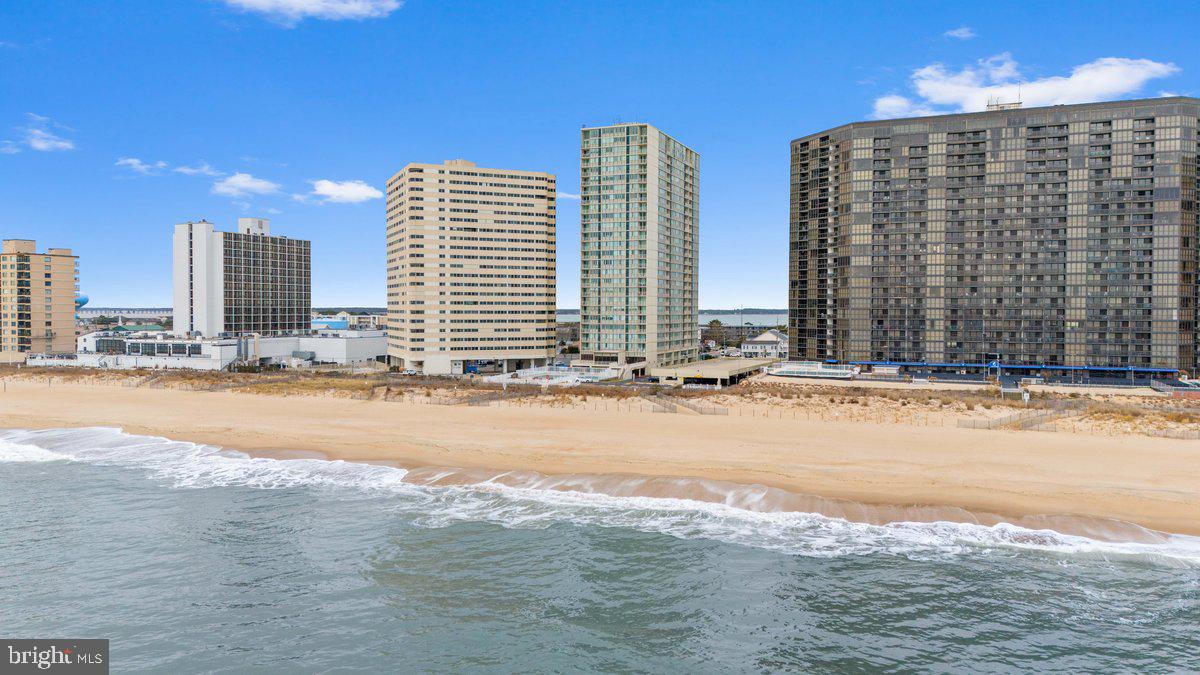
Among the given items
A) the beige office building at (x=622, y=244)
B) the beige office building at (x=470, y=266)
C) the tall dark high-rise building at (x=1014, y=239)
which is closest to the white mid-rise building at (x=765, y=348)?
the tall dark high-rise building at (x=1014, y=239)

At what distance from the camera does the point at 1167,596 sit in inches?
925

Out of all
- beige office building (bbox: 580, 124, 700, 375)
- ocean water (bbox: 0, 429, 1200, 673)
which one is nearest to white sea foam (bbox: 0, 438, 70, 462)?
ocean water (bbox: 0, 429, 1200, 673)

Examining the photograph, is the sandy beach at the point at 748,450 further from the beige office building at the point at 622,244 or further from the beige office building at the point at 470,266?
the beige office building at the point at 622,244

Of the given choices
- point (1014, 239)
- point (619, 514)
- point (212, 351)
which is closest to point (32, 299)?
point (212, 351)

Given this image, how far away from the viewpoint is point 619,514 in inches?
1294

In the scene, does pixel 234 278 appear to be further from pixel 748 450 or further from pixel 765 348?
pixel 748 450

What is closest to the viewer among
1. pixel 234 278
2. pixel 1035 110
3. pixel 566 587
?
pixel 566 587

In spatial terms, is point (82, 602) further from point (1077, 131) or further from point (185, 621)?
point (1077, 131)

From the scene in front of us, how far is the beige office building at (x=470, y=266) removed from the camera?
110m

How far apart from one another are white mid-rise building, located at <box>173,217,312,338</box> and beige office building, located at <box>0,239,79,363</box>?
22.1 meters

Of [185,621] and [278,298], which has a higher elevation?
[278,298]

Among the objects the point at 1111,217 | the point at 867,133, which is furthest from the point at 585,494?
the point at 1111,217

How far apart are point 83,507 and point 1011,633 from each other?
42.2 m

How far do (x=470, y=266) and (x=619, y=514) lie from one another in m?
85.0
